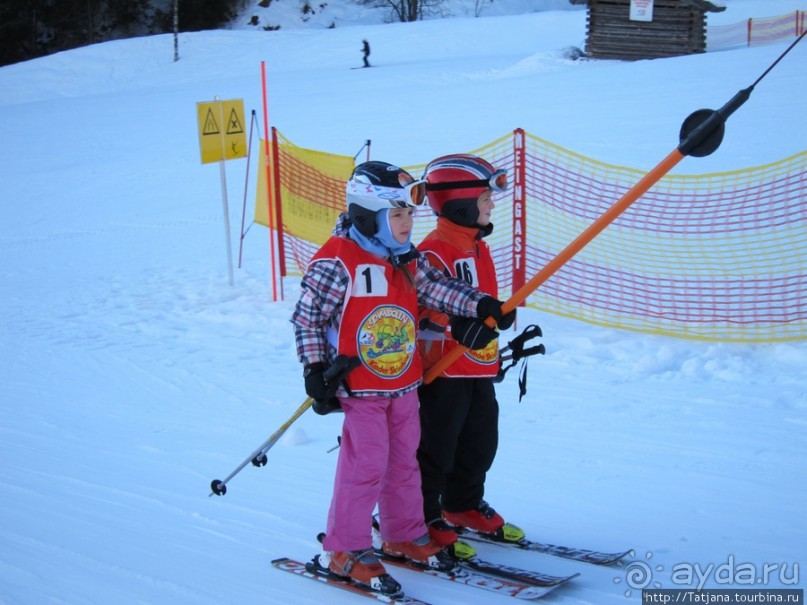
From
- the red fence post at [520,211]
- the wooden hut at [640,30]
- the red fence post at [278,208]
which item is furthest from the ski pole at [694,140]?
the wooden hut at [640,30]

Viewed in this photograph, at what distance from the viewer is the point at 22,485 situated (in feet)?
17.2

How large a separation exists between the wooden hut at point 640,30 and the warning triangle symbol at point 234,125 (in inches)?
689

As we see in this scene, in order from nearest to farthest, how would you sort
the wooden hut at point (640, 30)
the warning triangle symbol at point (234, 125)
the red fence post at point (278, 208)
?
the red fence post at point (278, 208)
the warning triangle symbol at point (234, 125)
the wooden hut at point (640, 30)

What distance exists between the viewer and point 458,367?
13.5 ft

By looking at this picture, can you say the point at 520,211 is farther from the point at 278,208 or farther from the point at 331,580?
the point at 331,580

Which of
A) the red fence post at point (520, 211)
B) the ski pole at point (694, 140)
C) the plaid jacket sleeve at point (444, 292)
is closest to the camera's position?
the ski pole at point (694, 140)

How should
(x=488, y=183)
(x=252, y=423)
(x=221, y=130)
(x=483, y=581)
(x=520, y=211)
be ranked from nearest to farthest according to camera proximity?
1. (x=483, y=581)
2. (x=488, y=183)
3. (x=252, y=423)
4. (x=520, y=211)
5. (x=221, y=130)

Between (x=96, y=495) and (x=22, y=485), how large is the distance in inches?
18.9

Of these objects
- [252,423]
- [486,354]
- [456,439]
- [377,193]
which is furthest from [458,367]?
[252,423]

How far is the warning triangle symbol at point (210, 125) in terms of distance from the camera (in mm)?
10031

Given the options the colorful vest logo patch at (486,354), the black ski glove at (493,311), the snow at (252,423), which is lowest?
the snow at (252,423)

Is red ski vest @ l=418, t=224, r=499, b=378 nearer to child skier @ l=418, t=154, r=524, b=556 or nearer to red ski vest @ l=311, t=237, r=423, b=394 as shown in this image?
child skier @ l=418, t=154, r=524, b=556

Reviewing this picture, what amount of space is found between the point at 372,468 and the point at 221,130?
715 cm

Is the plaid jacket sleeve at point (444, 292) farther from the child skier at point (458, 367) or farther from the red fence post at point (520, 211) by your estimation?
the red fence post at point (520, 211)
